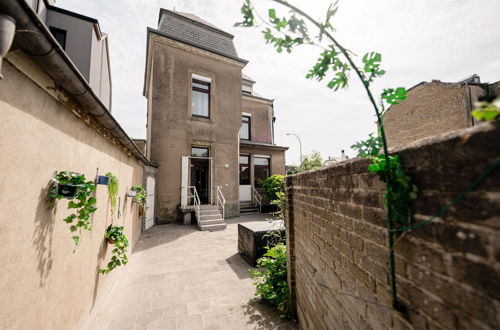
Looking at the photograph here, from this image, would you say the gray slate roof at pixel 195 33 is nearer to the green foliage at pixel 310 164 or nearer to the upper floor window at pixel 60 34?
the upper floor window at pixel 60 34

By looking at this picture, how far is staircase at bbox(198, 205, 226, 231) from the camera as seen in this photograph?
8.20 m

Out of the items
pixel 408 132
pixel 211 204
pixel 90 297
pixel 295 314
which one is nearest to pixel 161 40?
pixel 211 204

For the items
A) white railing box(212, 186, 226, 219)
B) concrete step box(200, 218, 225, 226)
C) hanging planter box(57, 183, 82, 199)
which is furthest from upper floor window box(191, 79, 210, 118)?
hanging planter box(57, 183, 82, 199)

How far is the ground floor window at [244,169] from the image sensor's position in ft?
44.1

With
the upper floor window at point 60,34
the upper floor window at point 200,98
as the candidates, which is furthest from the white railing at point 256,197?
the upper floor window at point 60,34

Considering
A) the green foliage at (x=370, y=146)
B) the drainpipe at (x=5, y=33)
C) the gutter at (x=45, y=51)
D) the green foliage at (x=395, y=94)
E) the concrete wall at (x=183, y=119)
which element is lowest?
the green foliage at (x=370, y=146)

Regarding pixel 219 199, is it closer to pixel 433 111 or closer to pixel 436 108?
pixel 433 111

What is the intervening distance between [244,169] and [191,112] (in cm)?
526

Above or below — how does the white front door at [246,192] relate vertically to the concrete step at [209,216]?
above

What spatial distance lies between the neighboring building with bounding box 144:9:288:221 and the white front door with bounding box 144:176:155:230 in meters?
0.35

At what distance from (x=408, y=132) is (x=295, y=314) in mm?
12501

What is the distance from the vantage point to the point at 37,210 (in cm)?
156

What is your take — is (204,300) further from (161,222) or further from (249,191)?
(249,191)

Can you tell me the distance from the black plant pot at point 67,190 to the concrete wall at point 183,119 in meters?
7.61
